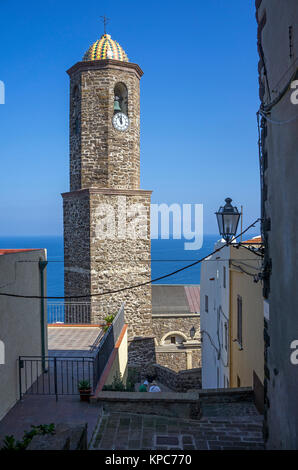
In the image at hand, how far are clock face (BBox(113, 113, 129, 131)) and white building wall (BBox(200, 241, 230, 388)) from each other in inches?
290

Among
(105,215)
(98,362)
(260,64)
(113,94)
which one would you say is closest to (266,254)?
(260,64)

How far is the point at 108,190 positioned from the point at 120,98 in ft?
15.3

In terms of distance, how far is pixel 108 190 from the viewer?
2000 cm

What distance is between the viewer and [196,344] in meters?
26.6

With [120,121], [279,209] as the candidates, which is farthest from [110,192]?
[279,209]

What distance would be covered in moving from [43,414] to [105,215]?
12287mm

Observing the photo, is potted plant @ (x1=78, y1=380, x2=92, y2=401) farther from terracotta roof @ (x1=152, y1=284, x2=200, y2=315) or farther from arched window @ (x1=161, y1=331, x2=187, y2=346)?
terracotta roof @ (x1=152, y1=284, x2=200, y2=315)

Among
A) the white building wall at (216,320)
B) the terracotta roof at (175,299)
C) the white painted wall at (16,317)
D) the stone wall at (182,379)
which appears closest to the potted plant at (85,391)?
the white painted wall at (16,317)

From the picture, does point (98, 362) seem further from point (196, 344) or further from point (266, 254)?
point (196, 344)

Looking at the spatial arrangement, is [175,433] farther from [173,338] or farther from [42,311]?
[173,338]

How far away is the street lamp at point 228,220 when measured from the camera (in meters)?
8.18

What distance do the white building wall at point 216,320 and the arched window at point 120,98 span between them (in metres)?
8.21

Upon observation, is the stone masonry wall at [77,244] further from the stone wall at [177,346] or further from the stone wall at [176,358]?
the stone wall at [177,346]

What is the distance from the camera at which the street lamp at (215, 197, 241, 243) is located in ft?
26.8
